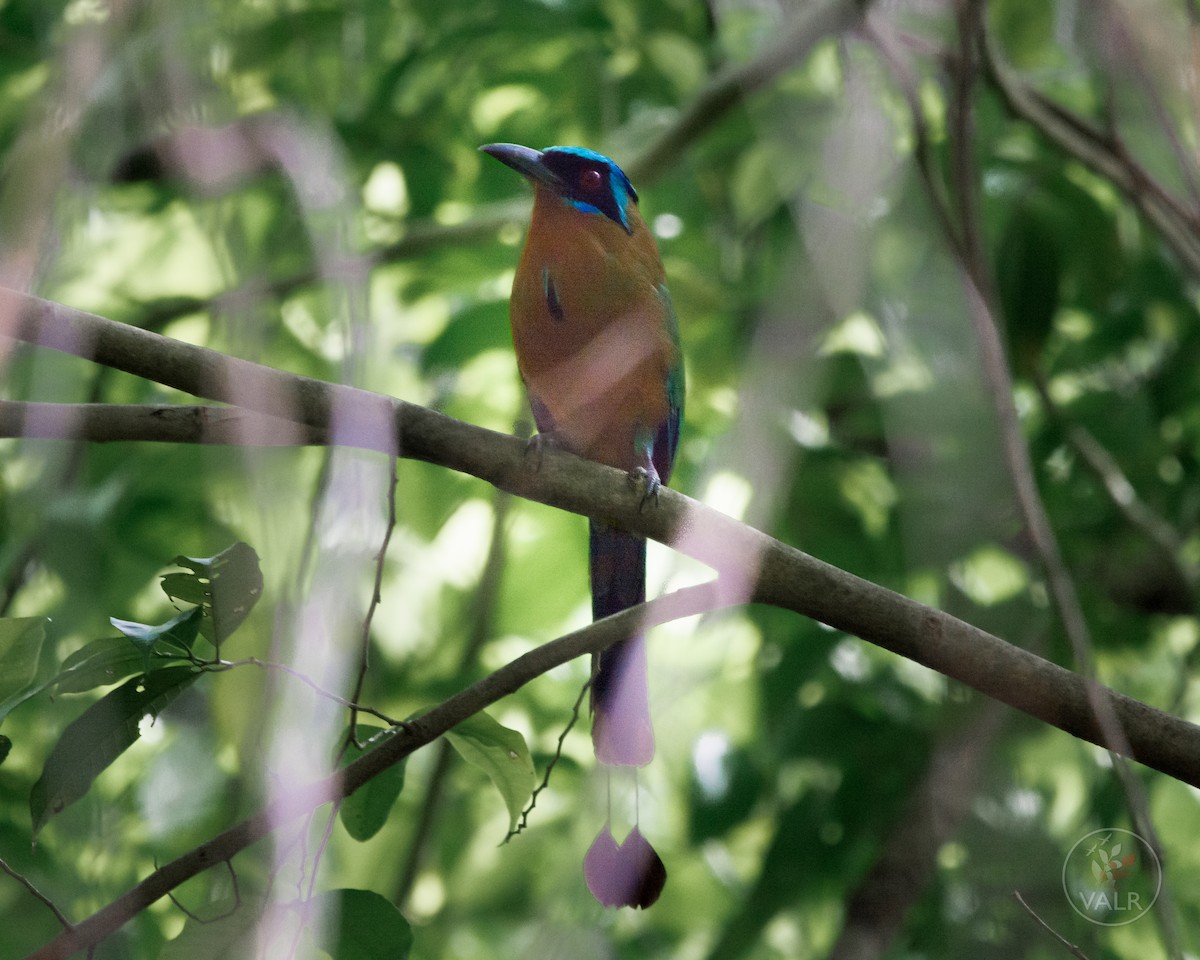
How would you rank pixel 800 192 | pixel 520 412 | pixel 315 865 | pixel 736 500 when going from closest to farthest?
pixel 315 865 < pixel 736 500 < pixel 800 192 < pixel 520 412

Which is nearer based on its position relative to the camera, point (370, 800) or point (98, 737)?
point (98, 737)

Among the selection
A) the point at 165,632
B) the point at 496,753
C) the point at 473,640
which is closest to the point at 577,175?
the point at 473,640

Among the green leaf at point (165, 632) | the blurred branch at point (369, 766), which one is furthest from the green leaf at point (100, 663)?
the blurred branch at point (369, 766)

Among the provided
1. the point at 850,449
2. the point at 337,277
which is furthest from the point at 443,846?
the point at 337,277

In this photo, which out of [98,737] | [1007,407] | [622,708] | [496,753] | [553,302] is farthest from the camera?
[553,302]

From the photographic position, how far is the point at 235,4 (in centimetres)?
346

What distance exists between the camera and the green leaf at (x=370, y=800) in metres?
2.34

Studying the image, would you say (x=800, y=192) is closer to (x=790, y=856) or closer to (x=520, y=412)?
(x=520, y=412)

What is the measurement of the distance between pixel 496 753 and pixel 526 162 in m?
2.31

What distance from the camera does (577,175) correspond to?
13.4ft

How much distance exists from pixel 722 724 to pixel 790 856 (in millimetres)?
567

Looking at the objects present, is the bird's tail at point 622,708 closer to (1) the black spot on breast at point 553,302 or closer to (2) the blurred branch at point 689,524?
(2) the blurred branch at point 689,524

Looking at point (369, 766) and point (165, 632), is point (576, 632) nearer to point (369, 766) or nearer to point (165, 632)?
point (369, 766)

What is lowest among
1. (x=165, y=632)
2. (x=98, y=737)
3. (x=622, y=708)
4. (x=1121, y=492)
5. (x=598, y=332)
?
(x=1121, y=492)
